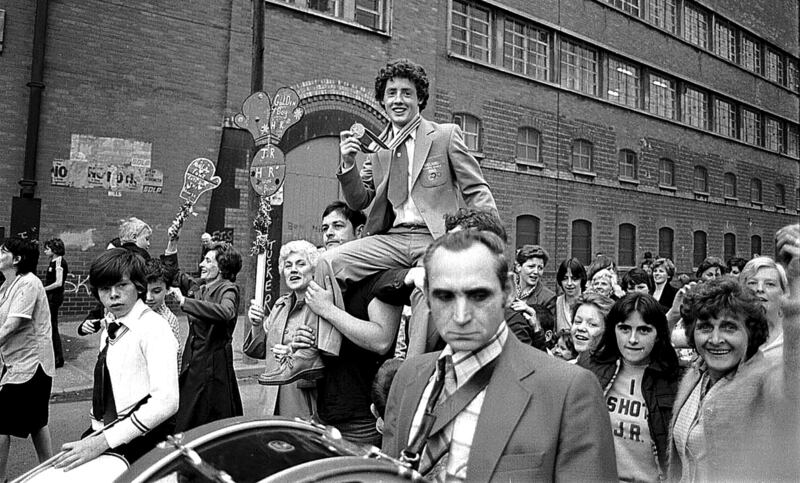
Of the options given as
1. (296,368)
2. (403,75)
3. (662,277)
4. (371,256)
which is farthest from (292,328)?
(662,277)

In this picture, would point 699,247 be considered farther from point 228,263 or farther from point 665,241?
point 228,263

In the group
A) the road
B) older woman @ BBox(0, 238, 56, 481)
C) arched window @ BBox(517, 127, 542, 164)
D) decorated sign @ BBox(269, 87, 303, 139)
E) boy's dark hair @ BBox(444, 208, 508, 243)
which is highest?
arched window @ BBox(517, 127, 542, 164)

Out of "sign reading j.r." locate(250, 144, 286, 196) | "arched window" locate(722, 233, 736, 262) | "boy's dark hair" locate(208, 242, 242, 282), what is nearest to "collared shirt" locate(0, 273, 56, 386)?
"boy's dark hair" locate(208, 242, 242, 282)

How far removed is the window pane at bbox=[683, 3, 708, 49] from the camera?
2355 cm

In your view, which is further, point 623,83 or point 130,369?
point 623,83

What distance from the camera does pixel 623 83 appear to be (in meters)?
21.3

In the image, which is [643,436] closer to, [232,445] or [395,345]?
[395,345]

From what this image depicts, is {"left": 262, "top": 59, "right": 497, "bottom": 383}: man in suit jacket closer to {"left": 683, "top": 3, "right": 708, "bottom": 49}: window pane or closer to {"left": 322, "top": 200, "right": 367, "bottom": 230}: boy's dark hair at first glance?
{"left": 322, "top": 200, "right": 367, "bottom": 230}: boy's dark hair

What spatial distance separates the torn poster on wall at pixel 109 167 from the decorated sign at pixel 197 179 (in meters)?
5.28

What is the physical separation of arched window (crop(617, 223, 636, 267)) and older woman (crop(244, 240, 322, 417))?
62.4ft

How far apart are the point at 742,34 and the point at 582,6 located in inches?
404

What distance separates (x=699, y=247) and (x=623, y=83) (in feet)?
25.2

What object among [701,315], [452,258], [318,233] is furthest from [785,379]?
[318,233]

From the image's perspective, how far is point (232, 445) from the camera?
6.75 feet
